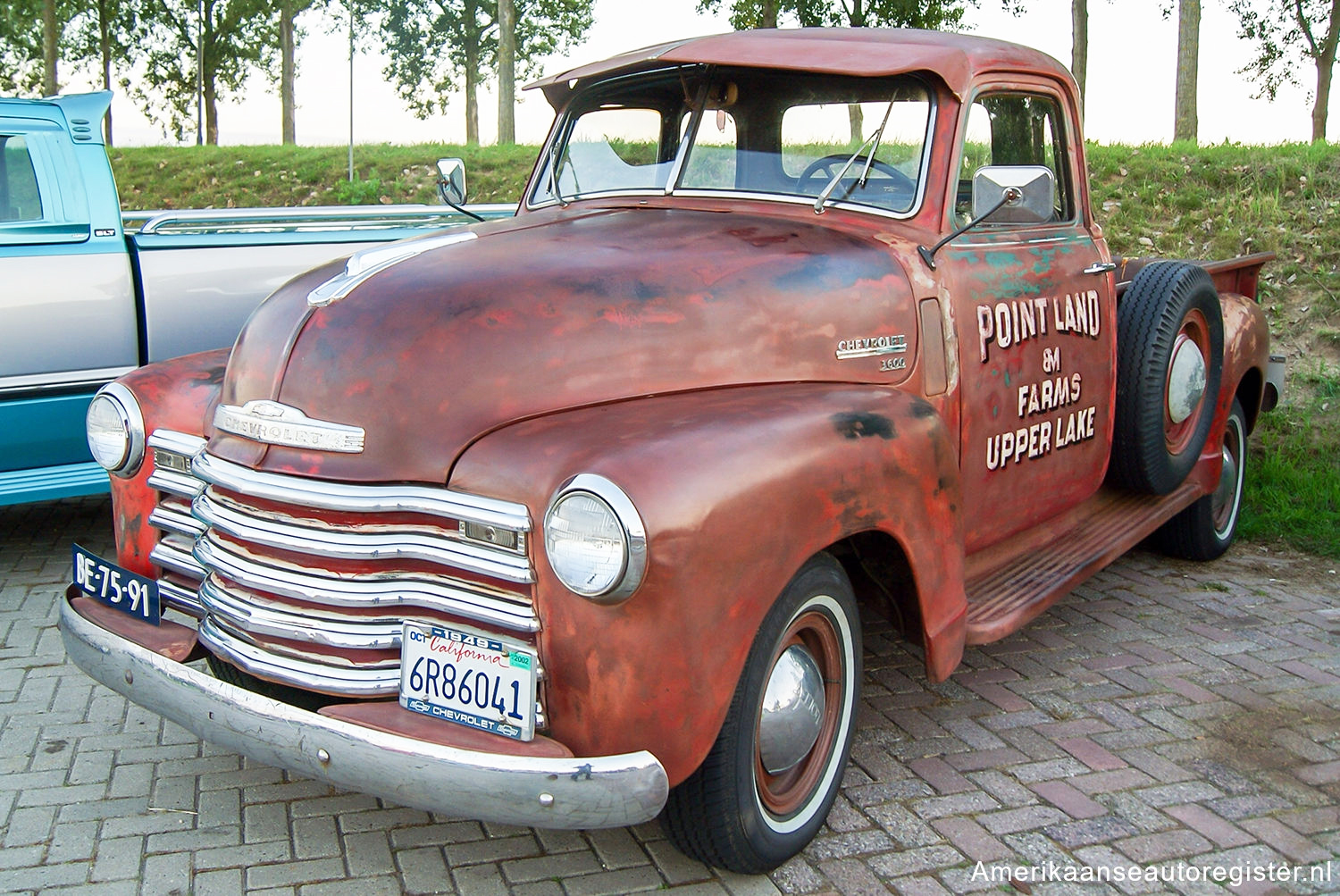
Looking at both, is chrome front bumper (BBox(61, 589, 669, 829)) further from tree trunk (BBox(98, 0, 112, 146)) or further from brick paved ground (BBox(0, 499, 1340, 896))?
tree trunk (BBox(98, 0, 112, 146))

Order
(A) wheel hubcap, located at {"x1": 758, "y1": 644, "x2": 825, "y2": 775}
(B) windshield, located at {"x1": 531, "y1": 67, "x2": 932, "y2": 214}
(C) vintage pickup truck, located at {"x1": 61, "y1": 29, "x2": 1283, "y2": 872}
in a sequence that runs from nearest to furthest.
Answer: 1. (C) vintage pickup truck, located at {"x1": 61, "y1": 29, "x2": 1283, "y2": 872}
2. (A) wheel hubcap, located at {"x1": 758, "y1": 644, "x2": 825, "y2": 775}
3. (B) windshield, located at {"x1": 531, "y1": 67, "x2": 932, "y2": 214}

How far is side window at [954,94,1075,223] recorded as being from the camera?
357 centimetres

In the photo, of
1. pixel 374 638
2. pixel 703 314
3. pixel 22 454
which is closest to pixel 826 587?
pixel 703 314

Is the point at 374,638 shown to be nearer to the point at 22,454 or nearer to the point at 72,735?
the point at 72,735

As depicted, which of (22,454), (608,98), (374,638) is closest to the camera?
(374,638)

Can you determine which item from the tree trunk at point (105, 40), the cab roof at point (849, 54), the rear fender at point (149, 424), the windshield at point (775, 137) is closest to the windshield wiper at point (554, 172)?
the windshield at point (775, 137)

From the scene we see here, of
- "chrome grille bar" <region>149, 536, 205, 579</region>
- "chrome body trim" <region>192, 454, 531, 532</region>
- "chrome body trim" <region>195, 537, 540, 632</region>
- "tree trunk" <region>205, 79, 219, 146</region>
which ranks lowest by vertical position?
"chrome grille bar" <region>149, 536, 205, 579</region>

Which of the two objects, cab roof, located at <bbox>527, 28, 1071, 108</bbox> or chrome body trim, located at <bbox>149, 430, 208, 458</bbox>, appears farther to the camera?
cab roof, located at <bbox>527, 28, 1071, 108</bbox>

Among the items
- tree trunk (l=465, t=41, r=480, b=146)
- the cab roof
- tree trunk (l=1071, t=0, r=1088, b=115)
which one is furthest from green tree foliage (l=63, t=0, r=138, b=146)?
the cab roof

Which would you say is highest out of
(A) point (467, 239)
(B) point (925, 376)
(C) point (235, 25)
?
(C) point (235, 25)

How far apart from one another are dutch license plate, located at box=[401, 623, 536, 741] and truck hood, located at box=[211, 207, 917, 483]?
0.35m

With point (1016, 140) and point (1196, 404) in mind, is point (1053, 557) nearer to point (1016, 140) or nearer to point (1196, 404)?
point (1196, 404)

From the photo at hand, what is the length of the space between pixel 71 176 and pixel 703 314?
3770 millimetres

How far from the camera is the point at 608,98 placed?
13.0 feet
